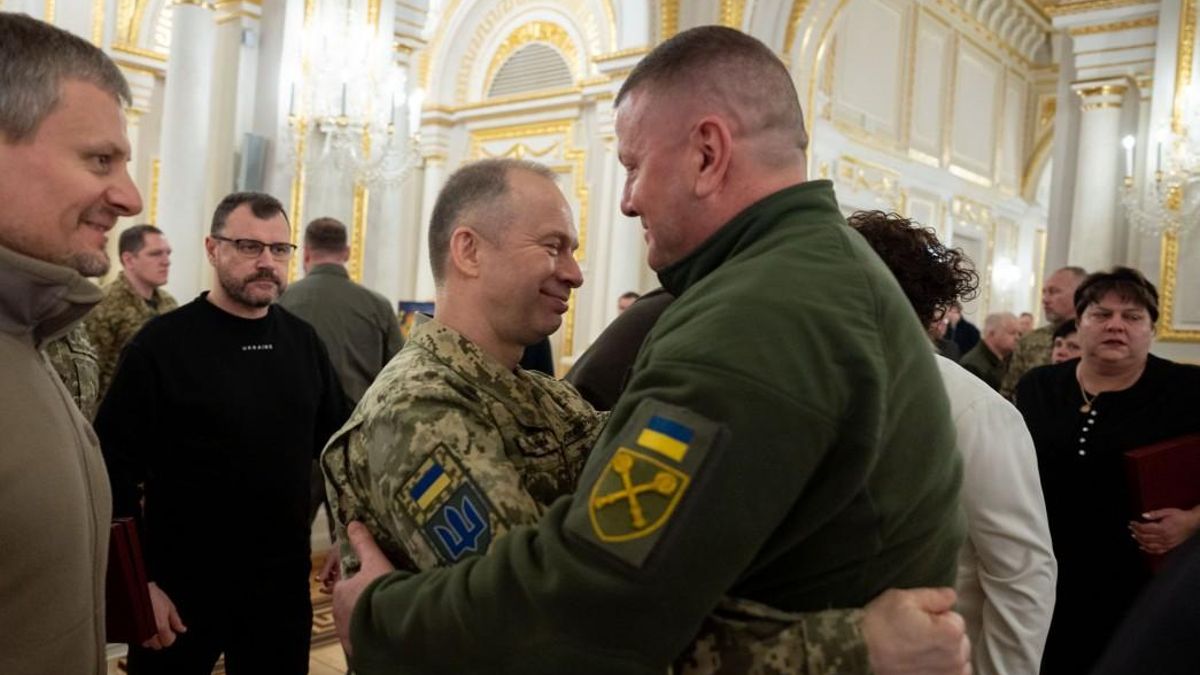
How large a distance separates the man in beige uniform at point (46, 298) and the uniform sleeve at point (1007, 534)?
1.58m

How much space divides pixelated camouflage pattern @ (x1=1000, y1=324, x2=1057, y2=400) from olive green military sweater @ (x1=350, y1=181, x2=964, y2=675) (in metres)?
4.27

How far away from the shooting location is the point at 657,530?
874mm

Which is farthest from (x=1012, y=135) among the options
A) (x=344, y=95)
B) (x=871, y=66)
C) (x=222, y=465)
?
(x=222, y=465)

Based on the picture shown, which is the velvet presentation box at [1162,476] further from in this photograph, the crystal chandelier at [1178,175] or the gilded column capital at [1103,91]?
the gilded column capital at [1103,91]

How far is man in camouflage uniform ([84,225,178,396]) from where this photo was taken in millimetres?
4254

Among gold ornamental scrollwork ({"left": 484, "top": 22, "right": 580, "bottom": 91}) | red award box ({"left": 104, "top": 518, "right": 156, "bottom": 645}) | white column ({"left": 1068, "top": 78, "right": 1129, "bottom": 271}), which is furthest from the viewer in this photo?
gold ornamental scrollwork ({"left": 484, "top": 22, "right": 580, "bottom": 91})

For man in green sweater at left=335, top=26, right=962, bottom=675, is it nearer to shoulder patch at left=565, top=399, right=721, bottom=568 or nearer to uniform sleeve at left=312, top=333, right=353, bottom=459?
shoulder patch at left=565, top=399, right=721, bottom=568

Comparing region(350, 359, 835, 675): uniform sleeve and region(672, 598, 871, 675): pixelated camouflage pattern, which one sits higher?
region(350, 359, 835, 675): uniform sleeve

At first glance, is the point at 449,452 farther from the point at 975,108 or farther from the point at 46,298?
the point at 975,108

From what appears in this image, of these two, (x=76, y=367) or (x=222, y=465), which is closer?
(x=222, y=465)

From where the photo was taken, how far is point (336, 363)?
158 inches

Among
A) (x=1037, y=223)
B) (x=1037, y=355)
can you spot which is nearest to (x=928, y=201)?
(x=1037, y=223)

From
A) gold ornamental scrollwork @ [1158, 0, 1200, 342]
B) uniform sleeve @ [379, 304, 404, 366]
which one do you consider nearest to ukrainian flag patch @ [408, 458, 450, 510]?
uniform sleeve @ [379, 304, 404, 366]

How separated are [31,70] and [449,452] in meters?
0.77
